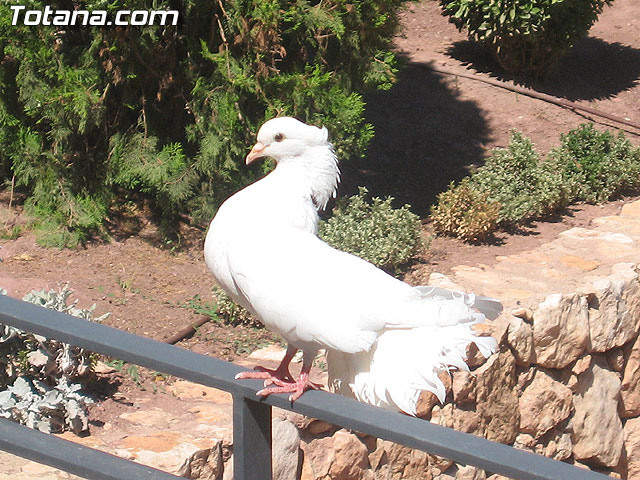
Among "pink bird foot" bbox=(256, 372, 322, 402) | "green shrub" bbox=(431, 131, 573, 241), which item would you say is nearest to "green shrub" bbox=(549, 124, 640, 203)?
"green shrub" bbox=(431, 131, 573, 241)

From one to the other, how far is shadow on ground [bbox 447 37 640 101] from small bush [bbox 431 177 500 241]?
3.22 metres

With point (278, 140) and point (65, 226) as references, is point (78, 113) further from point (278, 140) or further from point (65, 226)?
point (278, 140)

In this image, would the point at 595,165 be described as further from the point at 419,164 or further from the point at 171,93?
the point at 171,93

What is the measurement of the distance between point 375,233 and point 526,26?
372 centimetres

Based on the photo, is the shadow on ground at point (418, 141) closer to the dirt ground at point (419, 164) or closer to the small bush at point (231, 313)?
the dirt ground at point (419, 164)

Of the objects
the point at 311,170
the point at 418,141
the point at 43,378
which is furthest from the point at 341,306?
the point at 418,141

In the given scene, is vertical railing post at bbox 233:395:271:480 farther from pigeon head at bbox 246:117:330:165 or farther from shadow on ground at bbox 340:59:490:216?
shadow on ground at bbox 340:59:490:216

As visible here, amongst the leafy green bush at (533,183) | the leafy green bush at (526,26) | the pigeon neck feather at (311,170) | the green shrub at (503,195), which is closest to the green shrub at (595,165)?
the leafy green bush at (533,183)

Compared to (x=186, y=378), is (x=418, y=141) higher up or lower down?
lower down

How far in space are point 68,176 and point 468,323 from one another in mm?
4188

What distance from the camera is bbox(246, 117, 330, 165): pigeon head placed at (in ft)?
11.0

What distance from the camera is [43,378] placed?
435 cm

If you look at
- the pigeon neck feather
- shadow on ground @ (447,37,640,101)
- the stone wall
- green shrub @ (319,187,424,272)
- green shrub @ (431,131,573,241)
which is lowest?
the stone wall

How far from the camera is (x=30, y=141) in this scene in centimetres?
612
